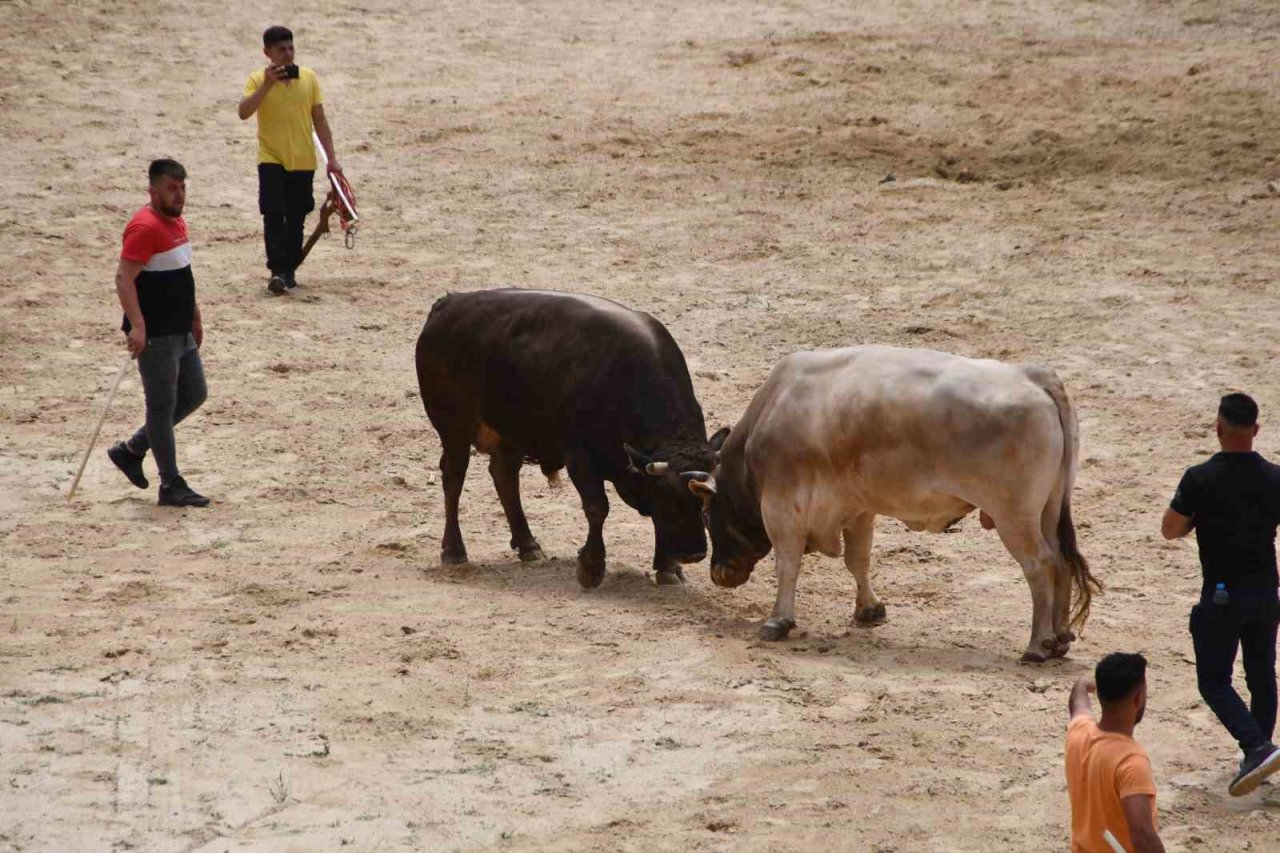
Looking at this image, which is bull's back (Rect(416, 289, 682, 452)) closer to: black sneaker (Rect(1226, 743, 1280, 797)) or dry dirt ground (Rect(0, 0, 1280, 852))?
dry dirt ground (Rect(0, 0, 1280, 852))

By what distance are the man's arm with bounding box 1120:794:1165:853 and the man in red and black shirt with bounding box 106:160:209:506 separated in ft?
25.5

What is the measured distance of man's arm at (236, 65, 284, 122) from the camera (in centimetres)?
1598

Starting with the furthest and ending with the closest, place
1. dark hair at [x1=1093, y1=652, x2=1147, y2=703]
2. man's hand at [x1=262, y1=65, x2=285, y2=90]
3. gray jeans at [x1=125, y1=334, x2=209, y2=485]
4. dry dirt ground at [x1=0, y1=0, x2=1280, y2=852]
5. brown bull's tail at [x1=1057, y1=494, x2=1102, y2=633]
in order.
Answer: man's hand at [x1=262, y1=65, x2=285, y2=90] → gray jeans at [x1=125, y1=334, x2=209, y2=485] → brown bull's tail at [x1=1057, y1=494, x2=1102, y2=633] → dry dirt ground at [x1=0, y1=0, x2=1280, y2=852] → dark hair at [x1=1093, y1=652, x2=1147, y2=703]

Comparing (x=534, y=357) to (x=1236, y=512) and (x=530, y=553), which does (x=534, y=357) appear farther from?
(x=1236, y=512)

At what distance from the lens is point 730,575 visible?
10680 millimetres

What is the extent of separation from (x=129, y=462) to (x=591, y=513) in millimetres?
3538

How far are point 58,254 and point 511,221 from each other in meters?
4.27

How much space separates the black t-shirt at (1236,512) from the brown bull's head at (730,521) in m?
3.23

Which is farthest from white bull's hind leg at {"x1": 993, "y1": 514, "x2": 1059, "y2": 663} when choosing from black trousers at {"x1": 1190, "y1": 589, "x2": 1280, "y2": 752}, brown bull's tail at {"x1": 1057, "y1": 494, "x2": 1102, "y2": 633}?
black trousers at {"x1": 1190, "y1": 589, "x2": 1280, "y2": 752}

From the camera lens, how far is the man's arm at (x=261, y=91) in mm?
15977

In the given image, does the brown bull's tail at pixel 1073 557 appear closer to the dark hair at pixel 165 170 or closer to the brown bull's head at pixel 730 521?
the brown bull's head at pixel 730 521

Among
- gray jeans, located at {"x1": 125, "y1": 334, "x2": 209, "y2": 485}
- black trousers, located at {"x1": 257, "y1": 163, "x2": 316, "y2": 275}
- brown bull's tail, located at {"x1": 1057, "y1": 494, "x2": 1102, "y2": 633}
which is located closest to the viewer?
brown bull's tail, located at {"x1": 1057, "y1": 494, "x2": 1102, "y2": 633}

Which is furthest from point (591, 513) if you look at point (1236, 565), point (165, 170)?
point (1236, 565)

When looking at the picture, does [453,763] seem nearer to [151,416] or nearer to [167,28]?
[151,416]
